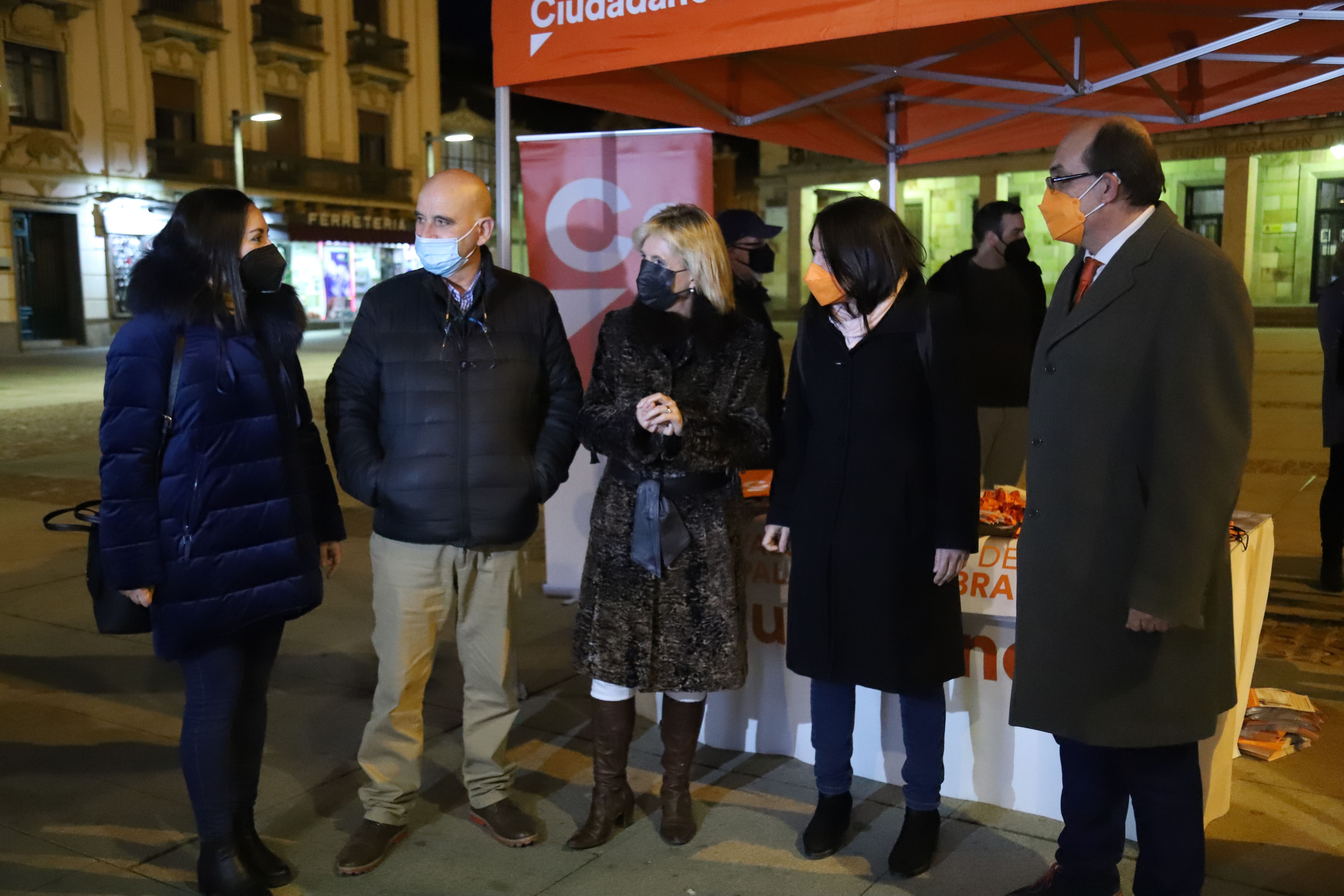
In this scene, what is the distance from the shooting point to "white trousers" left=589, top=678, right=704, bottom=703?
10.8ft

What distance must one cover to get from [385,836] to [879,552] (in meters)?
1.64

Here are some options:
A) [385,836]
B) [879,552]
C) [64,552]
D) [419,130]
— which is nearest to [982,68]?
[879,552]

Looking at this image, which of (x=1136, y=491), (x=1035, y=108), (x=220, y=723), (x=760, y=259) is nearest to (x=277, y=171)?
(x=1035, y=108)

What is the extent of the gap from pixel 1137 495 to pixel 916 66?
12.5 feet

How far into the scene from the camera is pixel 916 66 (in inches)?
223

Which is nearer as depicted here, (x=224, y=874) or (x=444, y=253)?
(x=224, y=874)

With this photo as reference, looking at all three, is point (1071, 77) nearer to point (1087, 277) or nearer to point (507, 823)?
point (1087, 277)

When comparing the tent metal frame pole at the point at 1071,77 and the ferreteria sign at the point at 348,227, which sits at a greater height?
the ferreteria sign at the point at 348,227

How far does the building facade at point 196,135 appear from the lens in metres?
25.9

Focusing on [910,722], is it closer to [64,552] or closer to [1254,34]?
[1254,34]

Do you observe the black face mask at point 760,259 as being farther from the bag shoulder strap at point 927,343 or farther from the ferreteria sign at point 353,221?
the ferreteria sign at point 353,221

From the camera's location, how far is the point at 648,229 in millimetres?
3199

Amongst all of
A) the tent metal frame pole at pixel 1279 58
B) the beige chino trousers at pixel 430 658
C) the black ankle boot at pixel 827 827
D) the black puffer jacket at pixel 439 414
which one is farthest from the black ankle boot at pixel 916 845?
the tent metal frame pole at pixel 1279 58

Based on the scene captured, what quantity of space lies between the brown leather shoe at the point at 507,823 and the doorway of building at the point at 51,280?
2710 cm
